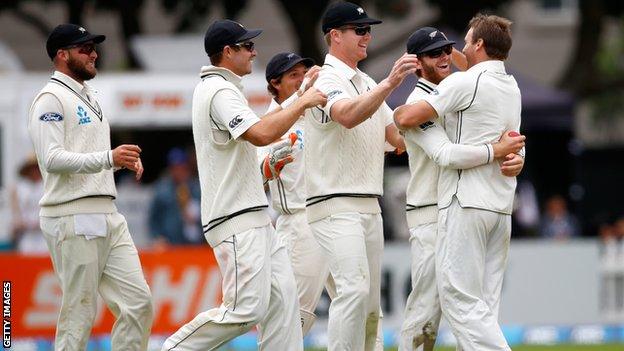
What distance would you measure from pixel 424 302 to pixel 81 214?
7.85ft

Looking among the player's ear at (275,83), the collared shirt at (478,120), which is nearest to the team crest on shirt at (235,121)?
the collared shirt at (478,120)

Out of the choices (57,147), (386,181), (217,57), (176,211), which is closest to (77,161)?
(57,147)

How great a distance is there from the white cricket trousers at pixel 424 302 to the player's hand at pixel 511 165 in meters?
0.88

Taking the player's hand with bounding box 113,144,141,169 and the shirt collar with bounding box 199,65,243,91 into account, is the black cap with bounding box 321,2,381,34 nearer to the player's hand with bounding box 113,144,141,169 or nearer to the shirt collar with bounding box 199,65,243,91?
the shirt collar with bounding box 199,65,243,91

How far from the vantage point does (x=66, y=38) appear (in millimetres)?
10000

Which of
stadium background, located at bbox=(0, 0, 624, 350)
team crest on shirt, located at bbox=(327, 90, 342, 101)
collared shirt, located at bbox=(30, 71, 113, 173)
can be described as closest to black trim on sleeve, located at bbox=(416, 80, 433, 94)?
team crest on shirt, located at bbox=(327, 90, 342, 101)

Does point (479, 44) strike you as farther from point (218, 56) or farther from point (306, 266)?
point (306, 266)

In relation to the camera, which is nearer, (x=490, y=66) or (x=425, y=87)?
(x=490, y=66)

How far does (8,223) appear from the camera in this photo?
20.1 meters

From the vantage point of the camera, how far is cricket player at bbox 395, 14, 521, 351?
9266 millimetres

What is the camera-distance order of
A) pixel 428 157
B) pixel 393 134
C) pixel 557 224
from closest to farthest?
pixel 428 157, pixel 393 134, pixel 557 224

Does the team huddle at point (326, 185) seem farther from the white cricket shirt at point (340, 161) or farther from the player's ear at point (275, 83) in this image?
the player's ear at point (275, 83)

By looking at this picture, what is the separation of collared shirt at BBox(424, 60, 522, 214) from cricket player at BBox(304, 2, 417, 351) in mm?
502

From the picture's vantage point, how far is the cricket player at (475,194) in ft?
30.4
